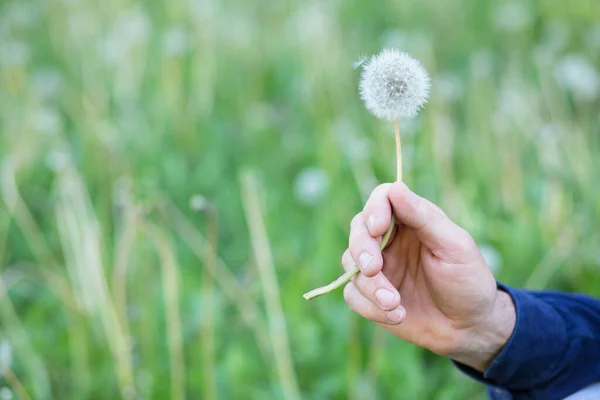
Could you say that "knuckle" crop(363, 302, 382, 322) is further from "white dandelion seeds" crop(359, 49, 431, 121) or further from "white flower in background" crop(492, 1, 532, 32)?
"white flower in background" crop(492, 1, 532, 32)

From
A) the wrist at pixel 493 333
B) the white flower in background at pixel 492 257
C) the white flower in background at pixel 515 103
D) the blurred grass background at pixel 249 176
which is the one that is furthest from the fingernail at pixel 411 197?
the white flower in background at pixel 515 103

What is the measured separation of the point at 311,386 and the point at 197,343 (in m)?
0.32

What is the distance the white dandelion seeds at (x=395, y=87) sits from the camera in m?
0.96

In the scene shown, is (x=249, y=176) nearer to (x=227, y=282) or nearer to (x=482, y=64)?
(x=227, y=282)

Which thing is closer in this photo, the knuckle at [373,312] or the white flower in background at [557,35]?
the knuckle at [373,312]

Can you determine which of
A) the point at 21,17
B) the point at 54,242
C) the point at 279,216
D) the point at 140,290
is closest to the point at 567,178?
the point at 279,216

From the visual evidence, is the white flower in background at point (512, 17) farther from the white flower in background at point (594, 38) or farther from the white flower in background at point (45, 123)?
the white flower in background at point (45, 123)

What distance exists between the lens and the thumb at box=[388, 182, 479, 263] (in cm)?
92

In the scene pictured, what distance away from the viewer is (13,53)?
10.8 feet

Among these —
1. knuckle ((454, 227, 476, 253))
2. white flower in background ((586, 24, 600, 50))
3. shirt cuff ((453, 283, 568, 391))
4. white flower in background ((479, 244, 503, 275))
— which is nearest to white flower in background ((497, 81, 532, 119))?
white flower in background ((586, 24, 600, 50))

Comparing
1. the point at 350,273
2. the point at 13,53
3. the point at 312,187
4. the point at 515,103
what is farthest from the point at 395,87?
the point at 13,53

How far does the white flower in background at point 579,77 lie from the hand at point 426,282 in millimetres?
1833

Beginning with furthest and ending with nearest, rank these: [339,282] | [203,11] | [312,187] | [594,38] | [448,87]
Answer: [203,11] < [594,38] < [448,87] < [312,187] < [339,282]

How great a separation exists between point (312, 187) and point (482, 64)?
122 centimetres
